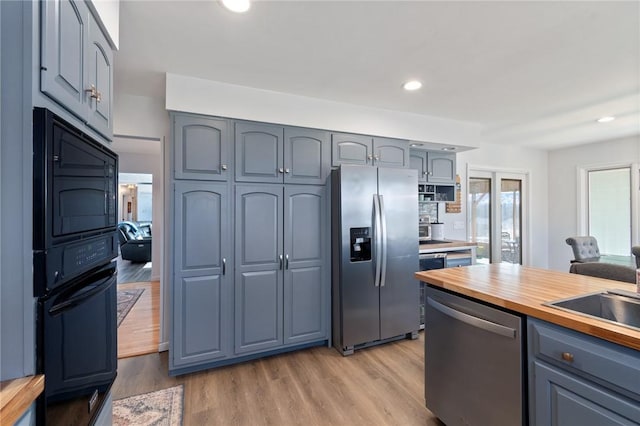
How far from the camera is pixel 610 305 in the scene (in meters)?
1.42

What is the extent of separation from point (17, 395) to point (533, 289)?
81.2 inches

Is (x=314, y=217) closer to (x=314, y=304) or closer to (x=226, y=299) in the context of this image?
(x=314, y=304)

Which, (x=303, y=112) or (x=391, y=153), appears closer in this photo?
(x=303, y=112)

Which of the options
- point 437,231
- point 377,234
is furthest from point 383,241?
point 437,231

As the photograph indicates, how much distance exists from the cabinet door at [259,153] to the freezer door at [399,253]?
103cm

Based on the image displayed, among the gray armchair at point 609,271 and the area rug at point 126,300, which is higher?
the gray armchair at point 609,271

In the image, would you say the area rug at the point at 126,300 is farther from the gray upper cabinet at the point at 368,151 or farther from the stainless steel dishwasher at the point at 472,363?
the stainless steel dishwasher at the point at 472,363

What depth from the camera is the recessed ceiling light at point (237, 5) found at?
160cm

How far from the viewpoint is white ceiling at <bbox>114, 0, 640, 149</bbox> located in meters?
1.70

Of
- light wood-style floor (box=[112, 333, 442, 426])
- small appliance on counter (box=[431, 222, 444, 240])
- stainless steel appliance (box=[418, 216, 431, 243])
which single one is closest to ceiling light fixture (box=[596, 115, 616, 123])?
small appliance on counter (box=[431, 222, 444, 240])

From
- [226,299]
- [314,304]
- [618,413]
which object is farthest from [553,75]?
[226,299]

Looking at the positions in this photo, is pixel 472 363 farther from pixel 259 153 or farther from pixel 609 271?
pixel 259 153

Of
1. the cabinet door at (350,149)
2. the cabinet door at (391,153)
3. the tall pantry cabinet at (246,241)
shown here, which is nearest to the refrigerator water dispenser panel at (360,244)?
the tall pantry cabinet at (246,241)

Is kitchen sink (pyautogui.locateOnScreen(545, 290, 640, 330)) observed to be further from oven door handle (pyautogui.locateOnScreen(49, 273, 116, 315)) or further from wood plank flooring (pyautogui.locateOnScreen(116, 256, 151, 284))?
wood plank flooring (pyautogui.locateOnScreen(116, 256, 151, 284))
